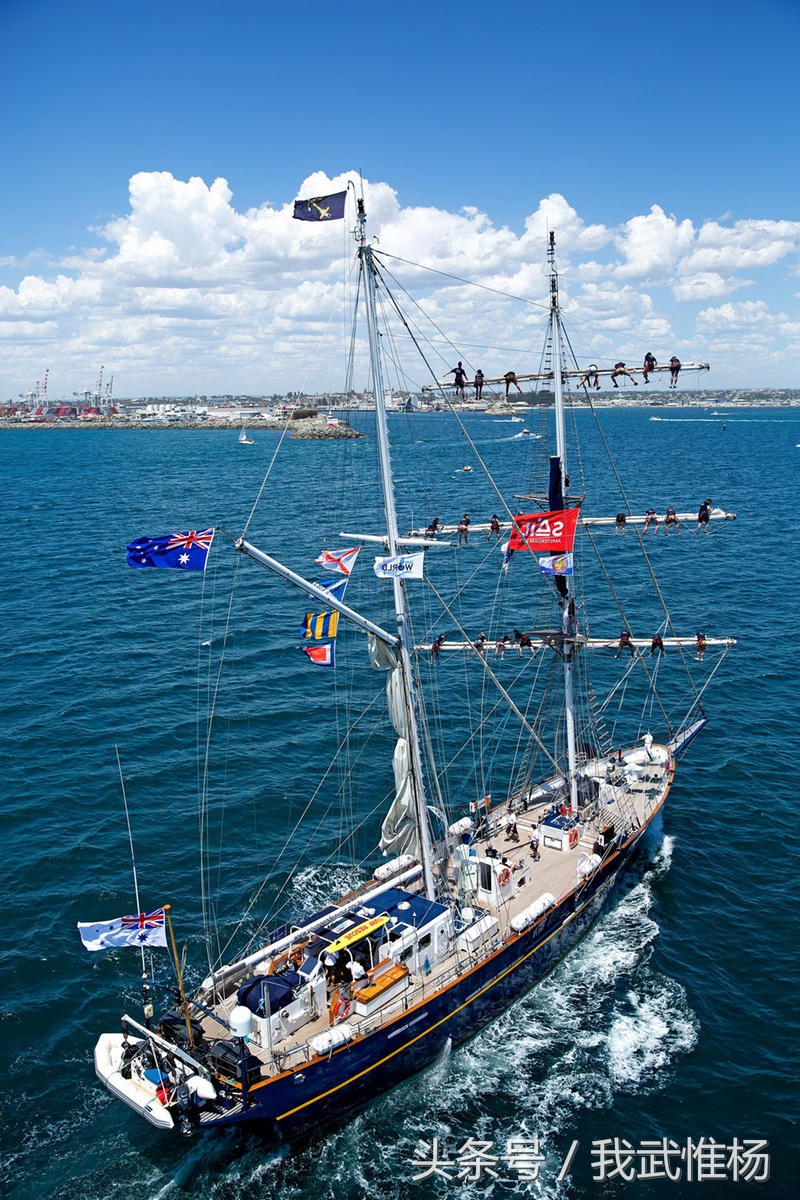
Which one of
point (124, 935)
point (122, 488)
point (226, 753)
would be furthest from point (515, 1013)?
point (122, 488)

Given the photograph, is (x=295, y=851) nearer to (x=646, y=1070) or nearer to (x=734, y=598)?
(x=646, y=1070)

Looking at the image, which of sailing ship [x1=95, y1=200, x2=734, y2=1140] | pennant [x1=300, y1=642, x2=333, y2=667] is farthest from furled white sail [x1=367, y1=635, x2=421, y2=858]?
pennant [x1=300, y1=642, x2=333, y2=667]

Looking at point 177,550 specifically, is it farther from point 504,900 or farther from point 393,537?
point 504,900

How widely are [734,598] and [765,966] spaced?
51371 millimetres

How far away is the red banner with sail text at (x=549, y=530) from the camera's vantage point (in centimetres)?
3772

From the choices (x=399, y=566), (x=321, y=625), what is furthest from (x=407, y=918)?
(x=399, y=566)

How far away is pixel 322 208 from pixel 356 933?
26090 mm

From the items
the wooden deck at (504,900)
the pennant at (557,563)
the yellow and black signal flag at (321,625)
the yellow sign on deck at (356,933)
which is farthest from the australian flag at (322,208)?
the wooden deck at (504,900)

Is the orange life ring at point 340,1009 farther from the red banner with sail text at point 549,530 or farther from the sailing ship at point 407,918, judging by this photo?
the red banner with sail text at point 549,530

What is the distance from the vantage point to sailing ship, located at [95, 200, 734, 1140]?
27969 millimetres

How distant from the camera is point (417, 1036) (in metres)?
31.2

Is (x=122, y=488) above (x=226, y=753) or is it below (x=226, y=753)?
above

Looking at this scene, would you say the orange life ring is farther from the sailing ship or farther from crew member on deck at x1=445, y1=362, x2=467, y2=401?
crew member on deck at x1=445, y1=362, x2=467, y2=401

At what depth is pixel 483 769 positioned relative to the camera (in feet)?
172
